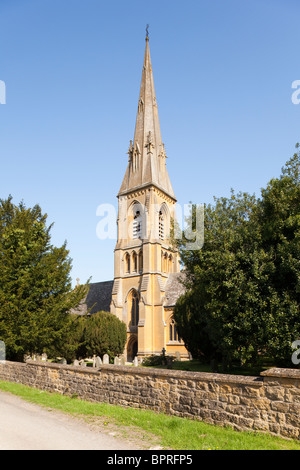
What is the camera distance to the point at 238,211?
53.3ft

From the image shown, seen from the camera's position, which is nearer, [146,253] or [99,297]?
[146,253]

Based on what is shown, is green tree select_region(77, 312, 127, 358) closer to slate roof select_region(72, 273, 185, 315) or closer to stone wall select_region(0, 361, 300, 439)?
slate roof select_region(72, 273, 185, 315)

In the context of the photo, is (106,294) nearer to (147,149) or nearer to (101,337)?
(101,337)

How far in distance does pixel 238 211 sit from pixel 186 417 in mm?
10993

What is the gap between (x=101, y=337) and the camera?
29.6m

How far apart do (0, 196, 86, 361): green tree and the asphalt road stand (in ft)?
23.6

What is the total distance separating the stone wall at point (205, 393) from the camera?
577 centimetres

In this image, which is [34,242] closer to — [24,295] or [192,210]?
[24,295]

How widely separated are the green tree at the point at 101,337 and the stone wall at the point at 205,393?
1950 centimetres

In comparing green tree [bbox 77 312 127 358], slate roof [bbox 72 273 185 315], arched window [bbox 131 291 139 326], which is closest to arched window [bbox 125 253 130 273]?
arched window [bbox 131 291 139 326]

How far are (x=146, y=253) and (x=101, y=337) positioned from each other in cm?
1177

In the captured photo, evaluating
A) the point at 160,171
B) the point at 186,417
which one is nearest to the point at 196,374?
the point at 186,417

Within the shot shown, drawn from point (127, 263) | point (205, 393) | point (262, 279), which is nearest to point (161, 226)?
point (127, 263)

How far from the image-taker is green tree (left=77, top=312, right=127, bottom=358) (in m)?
29.3
